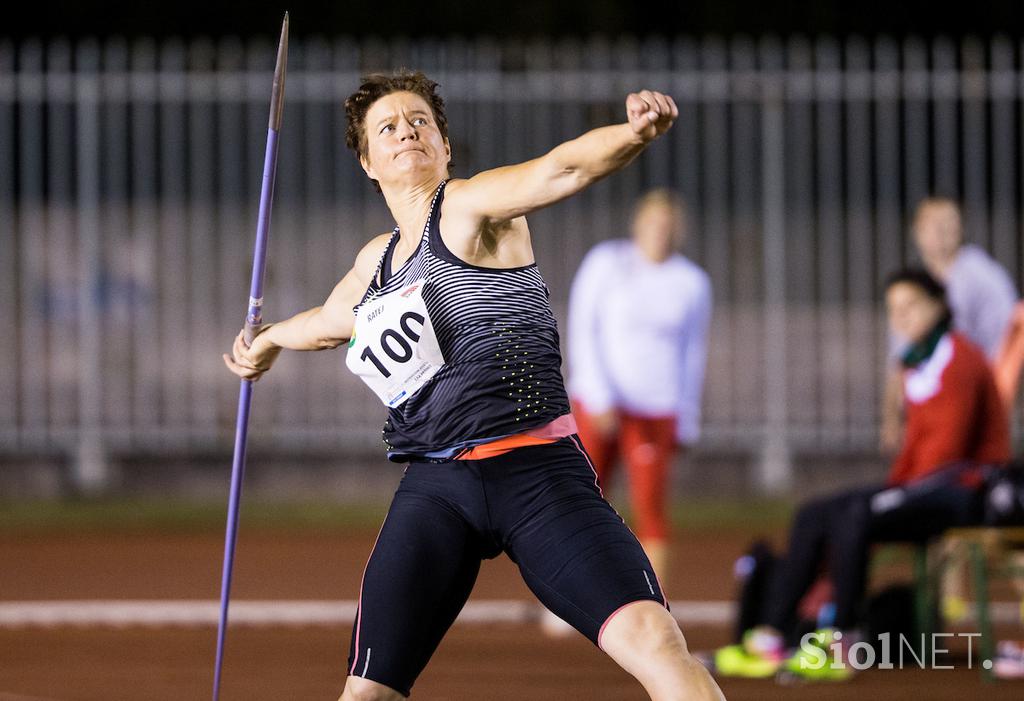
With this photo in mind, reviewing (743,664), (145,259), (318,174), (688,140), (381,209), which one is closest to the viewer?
(743,664)

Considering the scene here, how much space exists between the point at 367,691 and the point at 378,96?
59.7 inches

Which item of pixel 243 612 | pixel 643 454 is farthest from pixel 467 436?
pixel 243 612

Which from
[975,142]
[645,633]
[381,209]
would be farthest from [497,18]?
[645,633]

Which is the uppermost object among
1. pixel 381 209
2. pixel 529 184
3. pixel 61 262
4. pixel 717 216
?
pixel 381 209

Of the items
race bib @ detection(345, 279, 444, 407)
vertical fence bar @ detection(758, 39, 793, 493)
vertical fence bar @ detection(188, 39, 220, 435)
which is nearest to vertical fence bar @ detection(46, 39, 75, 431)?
vertical fence bar @ detection(188, 39, 220, 435)

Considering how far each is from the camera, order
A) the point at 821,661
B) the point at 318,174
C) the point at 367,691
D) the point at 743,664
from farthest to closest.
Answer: the point at 318,174 → the point at 743,664 → the point at 821,661 → the point at 367,691

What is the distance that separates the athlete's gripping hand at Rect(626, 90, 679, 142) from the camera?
3.81m

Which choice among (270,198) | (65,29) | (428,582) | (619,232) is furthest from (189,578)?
(65,29)

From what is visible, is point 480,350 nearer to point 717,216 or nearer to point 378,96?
point 378,96

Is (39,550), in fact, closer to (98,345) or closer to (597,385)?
(98,345)

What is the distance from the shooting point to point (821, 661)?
270 inches

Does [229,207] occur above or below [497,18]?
below

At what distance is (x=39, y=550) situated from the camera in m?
11.5

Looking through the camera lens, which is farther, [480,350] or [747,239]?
[747,239]
